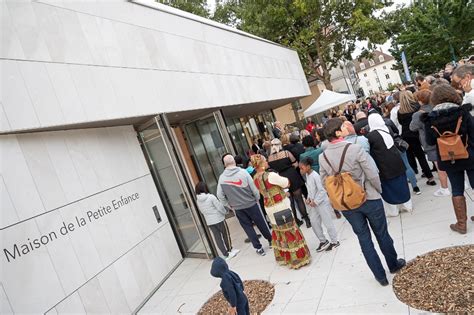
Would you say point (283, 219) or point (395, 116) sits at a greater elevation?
point (395, 116)

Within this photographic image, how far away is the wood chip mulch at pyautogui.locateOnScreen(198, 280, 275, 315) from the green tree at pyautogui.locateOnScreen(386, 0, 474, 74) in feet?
78.4

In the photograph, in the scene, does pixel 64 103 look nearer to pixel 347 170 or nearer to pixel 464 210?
pixel 347 170

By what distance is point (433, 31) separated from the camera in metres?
24.2

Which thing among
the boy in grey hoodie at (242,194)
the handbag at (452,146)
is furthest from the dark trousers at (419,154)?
the boy in grey hoodie at (242,194)

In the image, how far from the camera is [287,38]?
2525 cm

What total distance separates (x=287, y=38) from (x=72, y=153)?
22046 millimetres

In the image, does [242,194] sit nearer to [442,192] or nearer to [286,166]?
[286,166]

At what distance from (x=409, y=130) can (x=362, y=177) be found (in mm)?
3518

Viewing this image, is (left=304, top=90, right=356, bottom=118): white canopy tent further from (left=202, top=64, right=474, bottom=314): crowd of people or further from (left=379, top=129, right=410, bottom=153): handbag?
(left=379, top=129, right=410, bottom=153): handbag

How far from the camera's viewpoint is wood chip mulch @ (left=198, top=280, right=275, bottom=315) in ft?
16.0

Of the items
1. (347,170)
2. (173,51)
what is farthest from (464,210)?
→ (173,51)

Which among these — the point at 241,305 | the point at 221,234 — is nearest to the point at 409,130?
the point at 221,234

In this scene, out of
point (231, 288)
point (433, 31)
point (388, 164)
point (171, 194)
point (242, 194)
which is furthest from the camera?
point (433, 31)

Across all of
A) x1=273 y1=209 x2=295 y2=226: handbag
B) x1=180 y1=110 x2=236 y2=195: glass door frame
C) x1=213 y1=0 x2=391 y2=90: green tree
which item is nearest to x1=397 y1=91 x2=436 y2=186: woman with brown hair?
x1=273 y1=209 x2=295 y2=226: handbag
